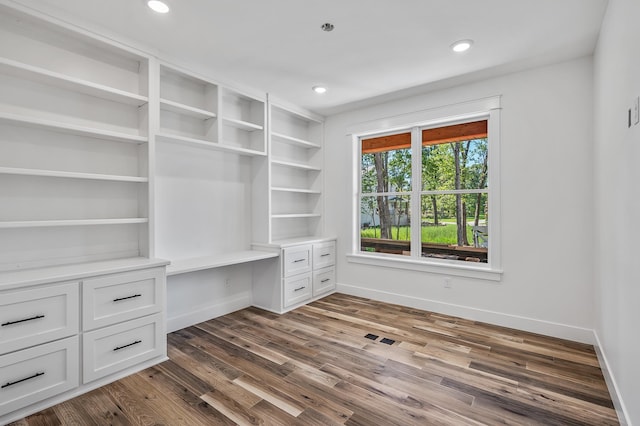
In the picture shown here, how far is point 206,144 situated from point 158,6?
124cm

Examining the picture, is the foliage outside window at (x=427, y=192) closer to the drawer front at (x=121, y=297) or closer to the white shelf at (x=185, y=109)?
the white shelf at (x=185, y=109)

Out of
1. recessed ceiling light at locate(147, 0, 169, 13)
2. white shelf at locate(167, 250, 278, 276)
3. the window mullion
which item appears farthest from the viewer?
the window mullion

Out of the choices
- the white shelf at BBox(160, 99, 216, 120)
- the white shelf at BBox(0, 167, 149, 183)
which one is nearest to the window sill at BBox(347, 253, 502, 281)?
the white shelf at BBox(160, 99, 216, 120)

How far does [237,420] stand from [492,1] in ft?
10.1

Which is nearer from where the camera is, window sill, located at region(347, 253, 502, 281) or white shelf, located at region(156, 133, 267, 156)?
white shelf, located at region(156, 133, 267, 156)

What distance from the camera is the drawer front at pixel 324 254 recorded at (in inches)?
166

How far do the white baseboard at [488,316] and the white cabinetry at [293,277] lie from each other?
21.8 inches

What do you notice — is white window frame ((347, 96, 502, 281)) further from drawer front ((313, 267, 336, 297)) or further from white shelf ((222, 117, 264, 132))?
white shelf ((222, 117, 264, 132))

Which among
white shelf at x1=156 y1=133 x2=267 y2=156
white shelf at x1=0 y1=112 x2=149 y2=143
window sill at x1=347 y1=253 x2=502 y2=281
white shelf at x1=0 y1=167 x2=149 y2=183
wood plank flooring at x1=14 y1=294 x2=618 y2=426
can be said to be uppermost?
white shelf at x1=156 y1=133 x2=267 y2=156

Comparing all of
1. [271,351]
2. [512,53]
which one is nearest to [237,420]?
[271,351]

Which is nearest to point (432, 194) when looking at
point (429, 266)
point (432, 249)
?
point (432, 249)

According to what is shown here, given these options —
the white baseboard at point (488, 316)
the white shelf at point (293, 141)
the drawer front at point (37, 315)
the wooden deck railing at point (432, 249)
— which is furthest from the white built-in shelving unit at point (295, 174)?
the drawer front at point (37, 315)

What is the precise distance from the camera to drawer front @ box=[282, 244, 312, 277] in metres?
3.76

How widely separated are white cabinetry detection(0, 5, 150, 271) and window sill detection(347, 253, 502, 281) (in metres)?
2.66
